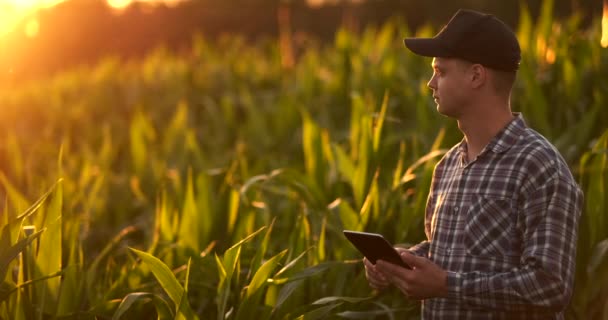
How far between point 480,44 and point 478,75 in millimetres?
79

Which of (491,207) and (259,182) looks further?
(259,182)

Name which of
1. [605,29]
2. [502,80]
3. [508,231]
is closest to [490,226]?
[508,231]

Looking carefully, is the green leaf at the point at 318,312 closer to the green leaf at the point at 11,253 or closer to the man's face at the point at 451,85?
the man's face at the point at 451,85

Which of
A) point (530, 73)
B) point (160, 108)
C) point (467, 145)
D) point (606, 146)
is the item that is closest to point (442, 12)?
point (160, 108)

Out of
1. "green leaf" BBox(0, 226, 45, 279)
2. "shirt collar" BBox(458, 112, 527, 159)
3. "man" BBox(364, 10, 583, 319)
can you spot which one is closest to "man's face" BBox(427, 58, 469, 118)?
"man" BBox(364, 10, 583, 319)

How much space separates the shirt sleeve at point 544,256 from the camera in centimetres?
184

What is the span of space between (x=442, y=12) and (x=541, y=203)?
511 inches

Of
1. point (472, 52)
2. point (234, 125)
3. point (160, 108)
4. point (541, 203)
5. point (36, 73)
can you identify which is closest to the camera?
point (541, 203)

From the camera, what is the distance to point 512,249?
197 cm

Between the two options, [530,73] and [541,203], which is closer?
[541,203]

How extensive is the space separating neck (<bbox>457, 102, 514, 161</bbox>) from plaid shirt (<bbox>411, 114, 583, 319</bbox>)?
0.03 meters

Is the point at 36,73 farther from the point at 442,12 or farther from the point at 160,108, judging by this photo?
the point at 160,108

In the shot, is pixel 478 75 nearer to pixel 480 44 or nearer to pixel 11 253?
pixel 480 44

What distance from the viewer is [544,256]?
6.01 feet
